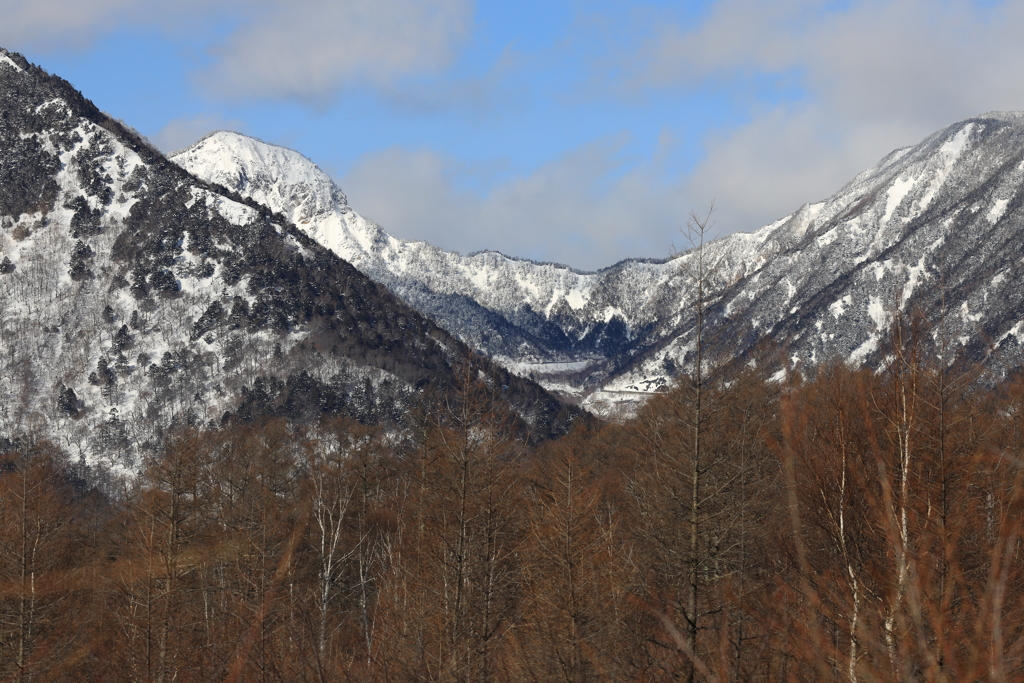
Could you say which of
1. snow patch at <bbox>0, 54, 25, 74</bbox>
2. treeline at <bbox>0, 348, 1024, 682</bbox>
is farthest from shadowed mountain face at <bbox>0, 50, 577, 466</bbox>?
treeline at <bbox>0, 348, 1024, 682</bbox>

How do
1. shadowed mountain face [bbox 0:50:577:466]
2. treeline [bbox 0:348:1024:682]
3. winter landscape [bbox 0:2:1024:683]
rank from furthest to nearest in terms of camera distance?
shadowed mountain face [bbox 0:50:577:466] → winter landscape [bbox 0:2:1024:683] → treeline [bbox 0:348:1024:682]

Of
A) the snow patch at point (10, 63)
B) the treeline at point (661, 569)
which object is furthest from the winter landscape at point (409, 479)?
the snow patch at point (10, 63)

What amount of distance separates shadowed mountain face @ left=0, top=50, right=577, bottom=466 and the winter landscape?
55cm

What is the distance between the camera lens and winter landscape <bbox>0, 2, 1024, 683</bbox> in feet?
43.1

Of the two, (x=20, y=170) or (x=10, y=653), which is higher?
(x=20, y=170)

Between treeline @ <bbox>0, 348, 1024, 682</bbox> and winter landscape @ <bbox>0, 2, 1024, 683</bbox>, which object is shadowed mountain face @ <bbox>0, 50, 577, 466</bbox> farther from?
treeline @ <bbox>0, 348, 1024, 682</bbox>

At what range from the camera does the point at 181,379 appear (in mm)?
131500

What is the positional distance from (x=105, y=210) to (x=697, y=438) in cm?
16541

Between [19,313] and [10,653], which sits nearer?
[10,653]

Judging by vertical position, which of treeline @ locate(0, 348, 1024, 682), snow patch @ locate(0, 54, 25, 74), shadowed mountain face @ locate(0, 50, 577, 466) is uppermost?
snow patch @ locate(0, 54, 25, 74)

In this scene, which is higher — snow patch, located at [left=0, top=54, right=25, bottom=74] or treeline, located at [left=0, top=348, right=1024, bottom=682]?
snow patch, located at [left=0, top=54, right=25, bottom=74]

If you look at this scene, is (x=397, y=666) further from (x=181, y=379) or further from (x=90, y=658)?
(x=181, y=379)

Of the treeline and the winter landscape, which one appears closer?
the treeline

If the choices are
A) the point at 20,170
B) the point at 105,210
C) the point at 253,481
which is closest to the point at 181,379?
the point at 105,210
